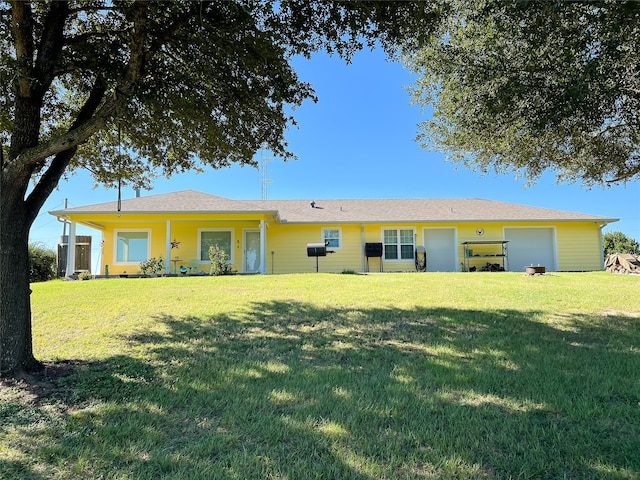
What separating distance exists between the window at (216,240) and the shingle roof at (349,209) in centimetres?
127

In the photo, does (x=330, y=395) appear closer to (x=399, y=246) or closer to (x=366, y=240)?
A: (x=366, y=240)

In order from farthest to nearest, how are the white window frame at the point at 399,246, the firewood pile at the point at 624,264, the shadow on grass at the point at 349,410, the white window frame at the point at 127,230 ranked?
the white window frame at the point at 399,246 → the white window frame at the point at 127,230 → the firewood pile at the point at 624,264 → the shadow on grass at the point at 349,410

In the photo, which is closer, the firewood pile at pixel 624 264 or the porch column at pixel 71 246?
the firewood pile at pixel 624 264

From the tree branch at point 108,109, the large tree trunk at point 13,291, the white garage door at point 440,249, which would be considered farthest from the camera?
the white garage door at point 440,249

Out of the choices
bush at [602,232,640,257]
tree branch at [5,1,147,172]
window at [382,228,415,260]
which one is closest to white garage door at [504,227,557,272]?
window at [382,228,415,260]

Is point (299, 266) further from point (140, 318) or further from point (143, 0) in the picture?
point (143, 0)

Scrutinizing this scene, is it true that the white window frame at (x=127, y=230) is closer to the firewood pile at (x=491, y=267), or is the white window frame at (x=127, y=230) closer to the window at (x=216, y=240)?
the window at (x=216, y=240)

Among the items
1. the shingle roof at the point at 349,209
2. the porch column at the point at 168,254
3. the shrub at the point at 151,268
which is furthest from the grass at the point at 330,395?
the shingle roof at the point at 349,209

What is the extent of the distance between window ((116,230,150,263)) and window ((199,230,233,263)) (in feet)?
7.67

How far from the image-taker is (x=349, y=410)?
3.12 metres

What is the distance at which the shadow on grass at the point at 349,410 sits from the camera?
2400 millimetres

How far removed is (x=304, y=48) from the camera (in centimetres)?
607

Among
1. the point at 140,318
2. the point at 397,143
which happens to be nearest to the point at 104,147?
the point at 140,318

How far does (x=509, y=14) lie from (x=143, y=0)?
439 centimetres
